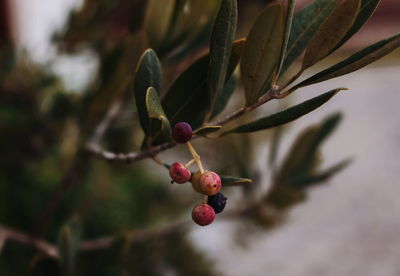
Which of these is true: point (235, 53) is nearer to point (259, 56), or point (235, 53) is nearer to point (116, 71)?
point (259, 56)

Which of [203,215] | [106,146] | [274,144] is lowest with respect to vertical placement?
[203,215]

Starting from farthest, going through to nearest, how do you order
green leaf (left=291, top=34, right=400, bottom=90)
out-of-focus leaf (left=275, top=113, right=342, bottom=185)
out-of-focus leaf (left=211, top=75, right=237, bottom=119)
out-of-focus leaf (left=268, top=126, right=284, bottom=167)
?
out-of-focus leaf (left=268, top=126, right=284, bottom=167), out-of-focus leaf (left=275, top=113, right=342, bottom=185), out-of-focus leaf (left=211, top=75, right=237, bottom=119), green leaf (left=291, top=34, right=400, bottom=90)

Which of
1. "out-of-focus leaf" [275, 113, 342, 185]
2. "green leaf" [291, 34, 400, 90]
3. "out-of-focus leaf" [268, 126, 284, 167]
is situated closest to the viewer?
"green leaf" [291, 34, 400, 90]

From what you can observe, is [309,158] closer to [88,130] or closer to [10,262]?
[88,130]

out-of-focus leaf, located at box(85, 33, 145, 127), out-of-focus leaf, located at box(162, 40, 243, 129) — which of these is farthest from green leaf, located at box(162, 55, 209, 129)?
out-of-focus leaf, located at box(85, 33, 145, 127)

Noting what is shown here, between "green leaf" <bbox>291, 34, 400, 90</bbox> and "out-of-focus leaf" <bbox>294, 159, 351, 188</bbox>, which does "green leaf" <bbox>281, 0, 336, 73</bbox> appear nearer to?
"green leaf" <bbox>291, 34, 400, 90</bbox>

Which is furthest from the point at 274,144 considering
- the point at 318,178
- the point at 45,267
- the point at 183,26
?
the point at 45,267

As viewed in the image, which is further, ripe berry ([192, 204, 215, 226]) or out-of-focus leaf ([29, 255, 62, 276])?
out-of-focus leaf ([29, 255, 62, 276])
